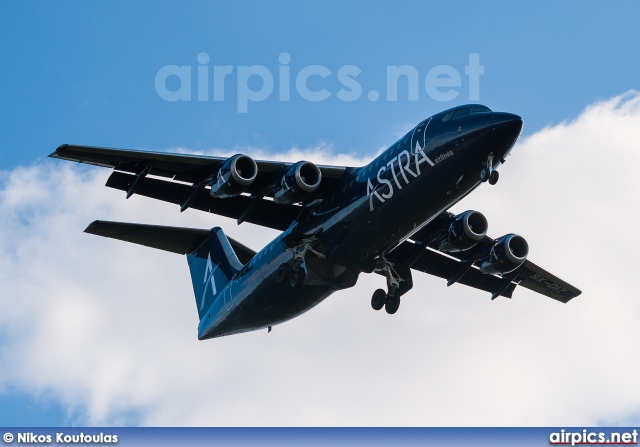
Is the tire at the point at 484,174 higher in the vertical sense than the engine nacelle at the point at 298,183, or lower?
lower

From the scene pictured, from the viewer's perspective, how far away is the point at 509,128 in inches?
746

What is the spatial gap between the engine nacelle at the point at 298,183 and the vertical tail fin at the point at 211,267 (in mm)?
5079

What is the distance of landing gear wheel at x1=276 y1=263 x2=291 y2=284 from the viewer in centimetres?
2275

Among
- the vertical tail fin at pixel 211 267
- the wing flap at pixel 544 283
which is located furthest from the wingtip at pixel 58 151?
the wing flap at pixel 544 283

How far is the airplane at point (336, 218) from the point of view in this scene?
1978cm

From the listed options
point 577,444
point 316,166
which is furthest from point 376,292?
point 577,444

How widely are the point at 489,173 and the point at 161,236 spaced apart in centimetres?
1010

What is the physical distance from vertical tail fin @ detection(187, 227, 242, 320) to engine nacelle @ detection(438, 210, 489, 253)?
218 inches

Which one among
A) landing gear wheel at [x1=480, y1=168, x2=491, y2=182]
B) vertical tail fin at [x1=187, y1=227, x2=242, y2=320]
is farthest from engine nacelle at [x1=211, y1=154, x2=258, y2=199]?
vertical tail fin at [x1=187, y1=227, x2=242, y2=320]

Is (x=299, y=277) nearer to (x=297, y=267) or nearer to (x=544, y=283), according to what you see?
(x=297, y=267)

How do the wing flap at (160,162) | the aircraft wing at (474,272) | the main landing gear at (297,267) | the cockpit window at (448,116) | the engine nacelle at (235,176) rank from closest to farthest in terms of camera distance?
1. the cockpit window at (448,116)
2. the engine nacelle at (235,176)
3. the wing flap at (160,162)
4. the main landing gear at (297,267)
5. the aircraft wing at (474,272)

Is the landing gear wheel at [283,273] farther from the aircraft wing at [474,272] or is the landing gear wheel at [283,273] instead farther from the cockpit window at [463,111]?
the cockpit window at [463,111]

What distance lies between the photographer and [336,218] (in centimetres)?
2159

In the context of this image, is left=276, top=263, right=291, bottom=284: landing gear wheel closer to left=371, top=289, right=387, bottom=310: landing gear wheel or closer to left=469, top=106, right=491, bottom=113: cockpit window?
left=371, top=289, right=387, bottom=310: landing gear wheel
